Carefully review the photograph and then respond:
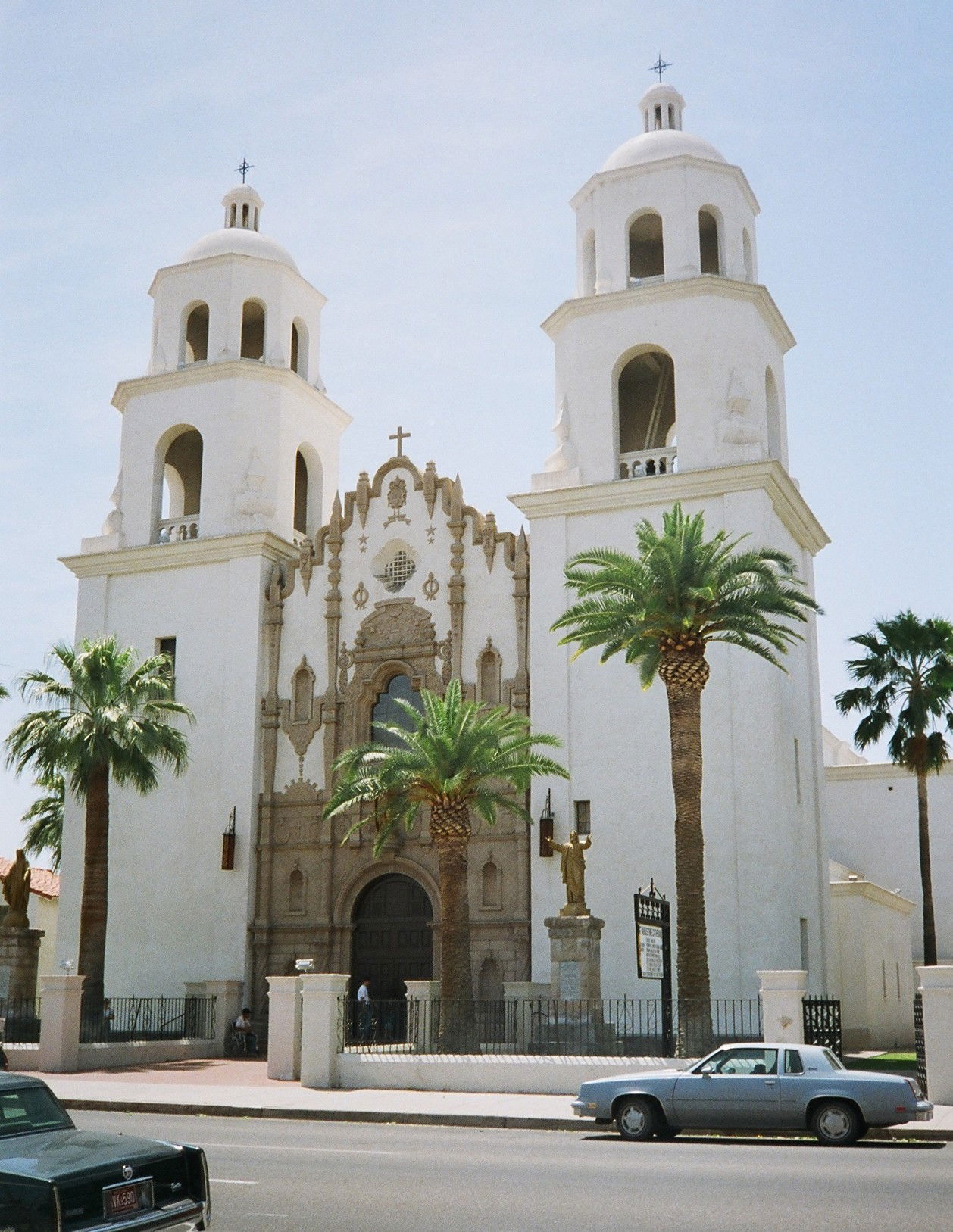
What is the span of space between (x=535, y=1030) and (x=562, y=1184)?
1469 centimetres

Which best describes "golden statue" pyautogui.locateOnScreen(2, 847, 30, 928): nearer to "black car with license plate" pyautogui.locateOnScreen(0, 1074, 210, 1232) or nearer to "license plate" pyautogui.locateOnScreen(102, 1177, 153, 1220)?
"black car with license plate" pyautogui.locateOnScreen(0, 1074, 210, 1232)

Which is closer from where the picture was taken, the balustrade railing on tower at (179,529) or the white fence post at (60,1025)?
the white fence post at (60,1025)

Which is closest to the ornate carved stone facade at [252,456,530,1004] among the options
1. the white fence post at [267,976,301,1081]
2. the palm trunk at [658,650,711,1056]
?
the palm trunk at [658,650,711,1056]

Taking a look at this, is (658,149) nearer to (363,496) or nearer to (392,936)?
(363,496)

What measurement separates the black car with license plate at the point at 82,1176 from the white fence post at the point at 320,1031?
1440 centimetres

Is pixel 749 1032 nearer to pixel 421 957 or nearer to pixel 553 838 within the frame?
pixel 553 838

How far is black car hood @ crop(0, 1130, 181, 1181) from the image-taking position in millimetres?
7918

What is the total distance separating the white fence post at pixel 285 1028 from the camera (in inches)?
960

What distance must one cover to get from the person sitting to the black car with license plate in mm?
23299

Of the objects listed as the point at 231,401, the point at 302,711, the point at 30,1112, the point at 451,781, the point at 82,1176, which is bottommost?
the point at 82,1176

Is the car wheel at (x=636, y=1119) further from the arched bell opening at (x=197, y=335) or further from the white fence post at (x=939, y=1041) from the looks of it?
the arched bell opening at (x=197, y=335)

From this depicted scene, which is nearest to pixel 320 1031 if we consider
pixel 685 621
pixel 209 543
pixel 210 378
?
pixel 685 621

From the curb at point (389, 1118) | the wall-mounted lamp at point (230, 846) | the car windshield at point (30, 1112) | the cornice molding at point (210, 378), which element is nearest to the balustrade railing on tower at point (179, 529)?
the cornice molding at point (210, 378)

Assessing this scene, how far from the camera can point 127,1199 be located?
26.7 feet
